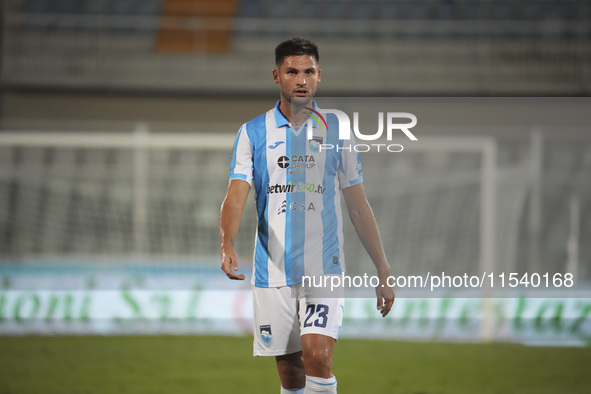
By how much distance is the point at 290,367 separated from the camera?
120 inches

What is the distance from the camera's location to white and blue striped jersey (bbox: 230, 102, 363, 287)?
9.70 ft

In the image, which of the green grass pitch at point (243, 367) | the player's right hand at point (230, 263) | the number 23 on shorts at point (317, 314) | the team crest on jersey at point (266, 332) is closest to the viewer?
the player's right hand at point (230, 263)

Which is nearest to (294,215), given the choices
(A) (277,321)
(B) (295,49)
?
(A) (277,321)

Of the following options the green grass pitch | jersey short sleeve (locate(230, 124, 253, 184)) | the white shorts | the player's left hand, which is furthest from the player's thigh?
the green grass pitch

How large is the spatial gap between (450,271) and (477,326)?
2.37 ft

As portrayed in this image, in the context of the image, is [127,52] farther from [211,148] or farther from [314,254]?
[314,254]

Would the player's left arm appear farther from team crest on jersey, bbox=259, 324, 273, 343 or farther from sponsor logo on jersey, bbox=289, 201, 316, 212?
team crest on jersey, bbox=259, 324, 273, 343

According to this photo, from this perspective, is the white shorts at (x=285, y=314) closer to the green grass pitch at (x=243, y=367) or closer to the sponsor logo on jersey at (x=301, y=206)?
the sponsor logo on jersey at (x=301, y=206)

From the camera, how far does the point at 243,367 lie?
606cm

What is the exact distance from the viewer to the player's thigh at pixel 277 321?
117 inches

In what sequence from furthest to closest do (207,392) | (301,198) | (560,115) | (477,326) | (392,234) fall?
(560,115) < (392,234) < (477,326) < (207,392) < (301,198)

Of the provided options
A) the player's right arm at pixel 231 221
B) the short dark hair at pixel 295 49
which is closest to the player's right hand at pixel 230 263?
the player's right arm at pixel 231 221

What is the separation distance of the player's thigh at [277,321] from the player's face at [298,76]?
772 millimetres

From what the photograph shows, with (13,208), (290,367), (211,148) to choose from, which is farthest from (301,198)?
(13,208)
